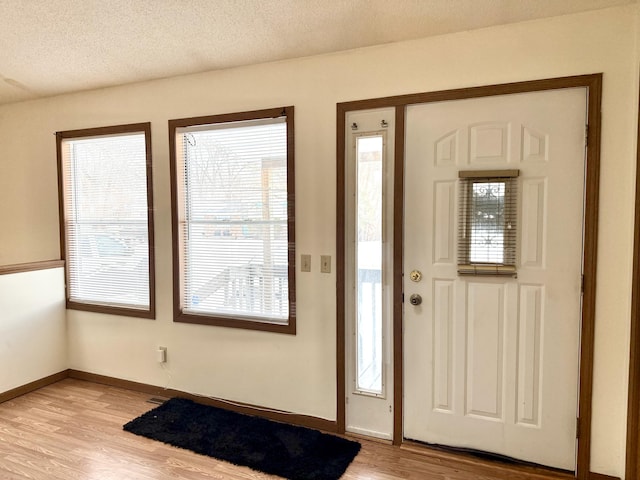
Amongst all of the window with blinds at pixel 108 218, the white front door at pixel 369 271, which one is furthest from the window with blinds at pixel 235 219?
the white front door at pixel 369 271

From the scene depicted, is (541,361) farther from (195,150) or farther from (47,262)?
(47,262)

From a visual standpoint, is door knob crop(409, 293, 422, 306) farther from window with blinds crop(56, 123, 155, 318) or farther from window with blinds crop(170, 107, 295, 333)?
window with blinds crop(56, 123, 155, 318)

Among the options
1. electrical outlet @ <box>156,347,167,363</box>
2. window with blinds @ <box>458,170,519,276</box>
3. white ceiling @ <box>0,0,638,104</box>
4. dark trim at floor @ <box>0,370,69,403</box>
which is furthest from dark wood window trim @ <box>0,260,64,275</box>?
window with blinds @ <box>458,170,519,276</box>

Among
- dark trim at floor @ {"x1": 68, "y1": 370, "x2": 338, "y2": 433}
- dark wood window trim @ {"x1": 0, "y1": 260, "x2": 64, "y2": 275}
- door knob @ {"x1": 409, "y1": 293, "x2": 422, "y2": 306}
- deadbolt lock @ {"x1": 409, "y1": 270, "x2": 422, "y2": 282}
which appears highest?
deadbolt lock @ {"x1": 409, "y1": 270, "x2": 422, "y2": 282}

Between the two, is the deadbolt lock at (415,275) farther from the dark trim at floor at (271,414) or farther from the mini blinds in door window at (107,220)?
the mini blinds in door window at (107,220)

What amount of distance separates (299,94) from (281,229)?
3.07 feet

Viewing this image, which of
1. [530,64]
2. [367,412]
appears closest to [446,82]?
[530,64]

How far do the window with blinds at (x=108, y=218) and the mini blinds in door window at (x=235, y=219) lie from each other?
0.39 metres

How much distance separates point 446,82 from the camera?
7.65 feet

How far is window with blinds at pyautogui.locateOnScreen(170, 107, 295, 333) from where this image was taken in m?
2.79

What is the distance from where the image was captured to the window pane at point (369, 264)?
99.7 inches

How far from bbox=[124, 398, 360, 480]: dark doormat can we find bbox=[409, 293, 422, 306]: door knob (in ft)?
3.20

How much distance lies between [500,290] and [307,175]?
1414mm

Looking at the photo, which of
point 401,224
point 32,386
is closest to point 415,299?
point 401,224
